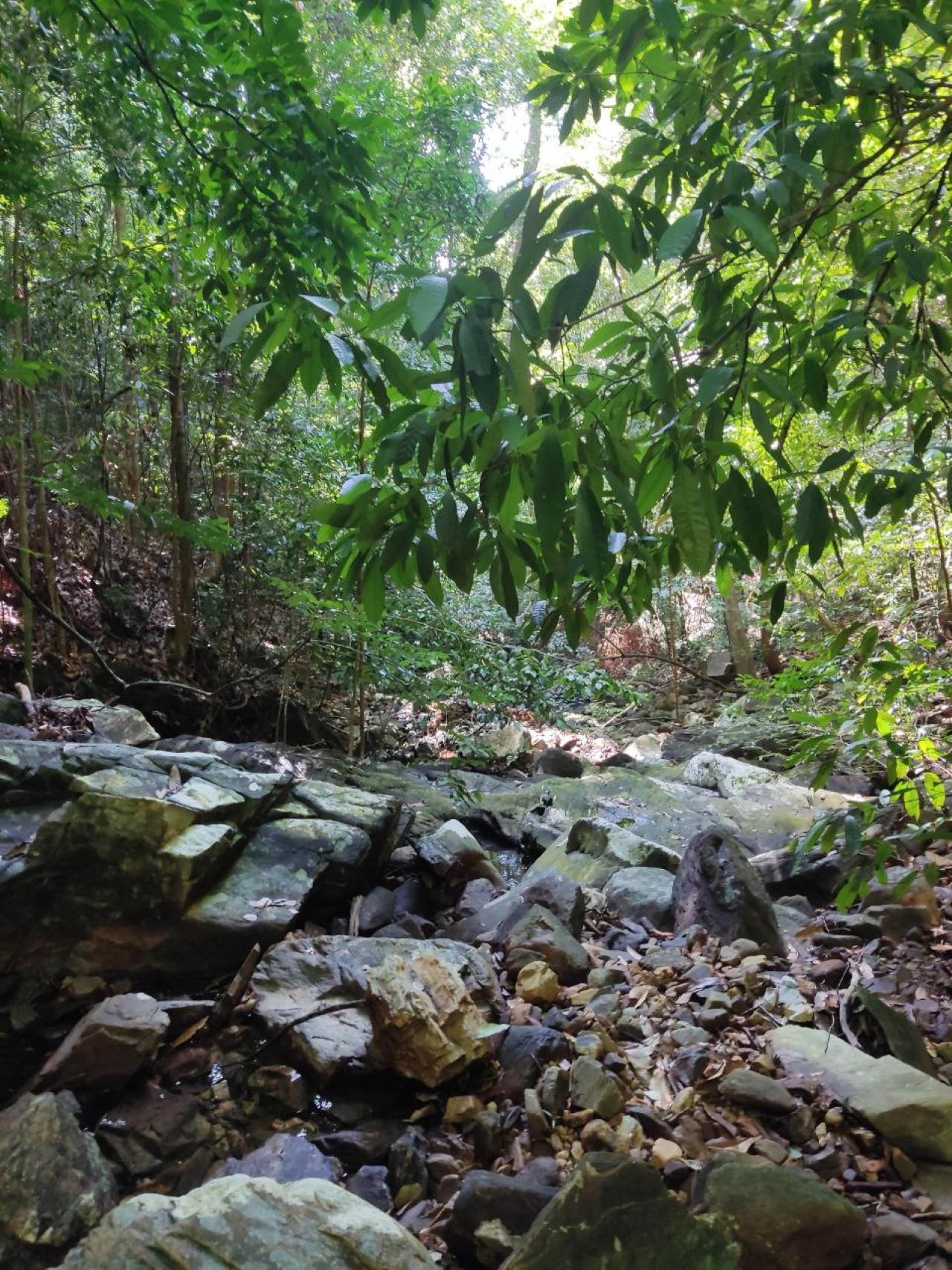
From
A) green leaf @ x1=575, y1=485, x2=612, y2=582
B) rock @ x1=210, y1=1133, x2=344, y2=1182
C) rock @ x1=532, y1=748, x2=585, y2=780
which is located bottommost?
rock @ x1=532, y1=748, x2=585, y2=780

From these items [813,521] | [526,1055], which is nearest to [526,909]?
[526,1055]

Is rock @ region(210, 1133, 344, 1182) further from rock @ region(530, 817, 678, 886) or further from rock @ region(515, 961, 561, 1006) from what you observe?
rock @ region(530, 817, 678, 886)

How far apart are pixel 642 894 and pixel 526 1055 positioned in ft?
5.47

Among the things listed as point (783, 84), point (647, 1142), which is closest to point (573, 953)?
point (647, 1142)

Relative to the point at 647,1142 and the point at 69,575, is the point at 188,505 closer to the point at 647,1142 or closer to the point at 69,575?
the point at 69,575

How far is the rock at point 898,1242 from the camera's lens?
1.77 m

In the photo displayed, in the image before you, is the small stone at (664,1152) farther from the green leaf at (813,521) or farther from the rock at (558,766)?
the rock at (558,766)

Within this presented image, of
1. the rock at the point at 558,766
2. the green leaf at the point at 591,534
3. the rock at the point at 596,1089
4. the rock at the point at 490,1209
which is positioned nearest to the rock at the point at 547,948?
the rock at the point at 596,1089

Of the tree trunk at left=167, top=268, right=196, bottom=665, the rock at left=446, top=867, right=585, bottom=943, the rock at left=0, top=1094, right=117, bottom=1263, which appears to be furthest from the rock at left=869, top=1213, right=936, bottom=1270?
the tree trunk at left=167, top=268, right=196, bottom=665

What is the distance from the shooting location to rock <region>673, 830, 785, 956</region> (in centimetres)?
350

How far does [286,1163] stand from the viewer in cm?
248

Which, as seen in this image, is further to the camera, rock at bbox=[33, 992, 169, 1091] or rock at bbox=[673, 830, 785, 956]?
rock at bbox=[673, 830, 785, 956]

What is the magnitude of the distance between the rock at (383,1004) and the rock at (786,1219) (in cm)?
104

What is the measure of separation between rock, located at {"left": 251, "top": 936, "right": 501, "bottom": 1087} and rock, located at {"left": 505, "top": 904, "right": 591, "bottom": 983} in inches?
10.8
